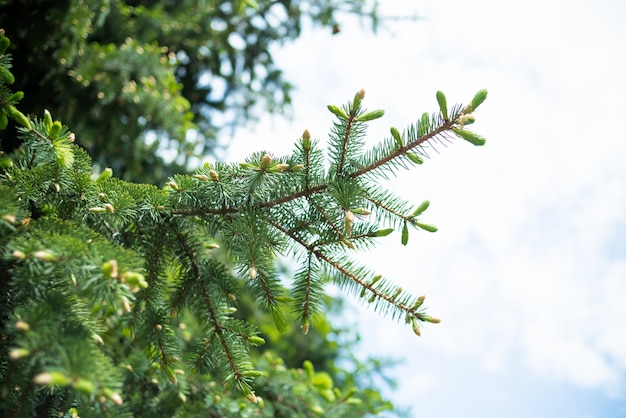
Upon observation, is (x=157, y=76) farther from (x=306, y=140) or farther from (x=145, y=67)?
(x=306, y=140)

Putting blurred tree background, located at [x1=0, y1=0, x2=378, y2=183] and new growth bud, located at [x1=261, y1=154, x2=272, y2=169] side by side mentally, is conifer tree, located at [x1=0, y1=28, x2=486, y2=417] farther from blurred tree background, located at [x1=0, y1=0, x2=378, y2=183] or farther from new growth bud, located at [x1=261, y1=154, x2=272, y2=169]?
blurred tree background, located at [x1=0, y1=0, x2=378, y2=183]

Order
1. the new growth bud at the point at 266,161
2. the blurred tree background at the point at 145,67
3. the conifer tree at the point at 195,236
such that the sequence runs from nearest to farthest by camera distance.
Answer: the conifer tree at the point at 195,236, the new growth bud at the point at 266,161, the blurred tree background at the point at 145,67

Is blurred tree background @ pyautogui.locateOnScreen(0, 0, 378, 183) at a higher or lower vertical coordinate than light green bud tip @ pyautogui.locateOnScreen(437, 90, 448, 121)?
higher

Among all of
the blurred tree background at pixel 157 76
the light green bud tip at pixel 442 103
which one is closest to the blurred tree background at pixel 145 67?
the blurred tree background at pixel 157 76

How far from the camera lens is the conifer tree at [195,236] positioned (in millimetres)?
819

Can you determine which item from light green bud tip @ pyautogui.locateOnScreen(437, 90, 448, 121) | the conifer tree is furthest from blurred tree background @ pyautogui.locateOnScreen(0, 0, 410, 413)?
light green bud tip @ pyautogui.locateOnScreen(437, 90, 448, 121)

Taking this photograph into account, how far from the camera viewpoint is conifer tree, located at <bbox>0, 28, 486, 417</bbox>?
819mm

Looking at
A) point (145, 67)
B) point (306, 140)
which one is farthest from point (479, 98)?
point (145, 67)

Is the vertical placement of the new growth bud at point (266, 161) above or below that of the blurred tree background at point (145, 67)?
below

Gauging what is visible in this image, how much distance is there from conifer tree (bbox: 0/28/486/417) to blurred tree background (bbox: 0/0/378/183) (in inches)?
39.4

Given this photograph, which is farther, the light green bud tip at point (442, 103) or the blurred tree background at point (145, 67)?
the blurred tree background at point (145, 67)

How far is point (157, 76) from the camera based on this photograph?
7.47ft

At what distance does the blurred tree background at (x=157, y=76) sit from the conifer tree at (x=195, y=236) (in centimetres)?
92

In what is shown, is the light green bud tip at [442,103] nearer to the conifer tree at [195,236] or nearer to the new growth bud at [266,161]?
the conifer tree at [195,236]
